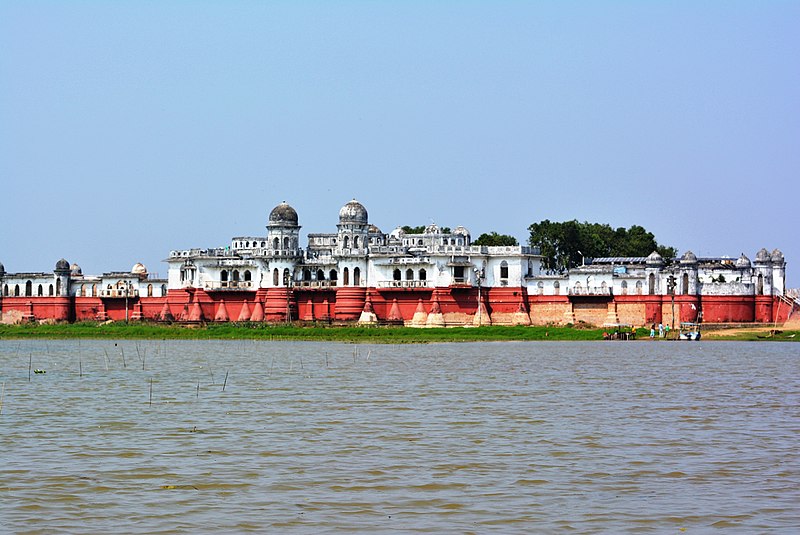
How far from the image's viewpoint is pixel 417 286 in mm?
80062

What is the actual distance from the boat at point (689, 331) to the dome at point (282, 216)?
2751 centimetres

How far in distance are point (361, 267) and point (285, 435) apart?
190 ft

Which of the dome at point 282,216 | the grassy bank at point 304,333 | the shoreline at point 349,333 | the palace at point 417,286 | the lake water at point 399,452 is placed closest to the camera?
the lake water at point 399,452

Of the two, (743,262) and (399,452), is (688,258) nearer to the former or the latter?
(743,262)

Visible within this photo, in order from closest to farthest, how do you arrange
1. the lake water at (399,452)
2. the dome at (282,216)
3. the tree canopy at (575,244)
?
the lake water at (399,452), the dome at (282,216), the tree canopy at (575,244)

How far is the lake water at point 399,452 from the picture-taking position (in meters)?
16.2

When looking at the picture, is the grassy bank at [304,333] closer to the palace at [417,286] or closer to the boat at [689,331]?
the palace at [417,286]

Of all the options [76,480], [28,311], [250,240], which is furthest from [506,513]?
[28,311]

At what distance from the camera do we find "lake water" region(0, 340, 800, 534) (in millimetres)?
16234

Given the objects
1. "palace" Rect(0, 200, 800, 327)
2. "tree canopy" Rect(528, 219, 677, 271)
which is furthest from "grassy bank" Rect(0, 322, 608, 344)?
"tree canopy" Rect(528, 219, 677, 271)

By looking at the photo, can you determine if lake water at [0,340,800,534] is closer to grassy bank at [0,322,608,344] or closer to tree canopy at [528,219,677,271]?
grassy bank at [0,322,608,344]

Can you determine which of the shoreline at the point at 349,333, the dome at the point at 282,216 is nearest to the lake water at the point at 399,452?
the shoreline at the point at 349,333

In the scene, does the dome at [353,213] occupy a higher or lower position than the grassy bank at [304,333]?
higher

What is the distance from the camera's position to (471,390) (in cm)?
3366
